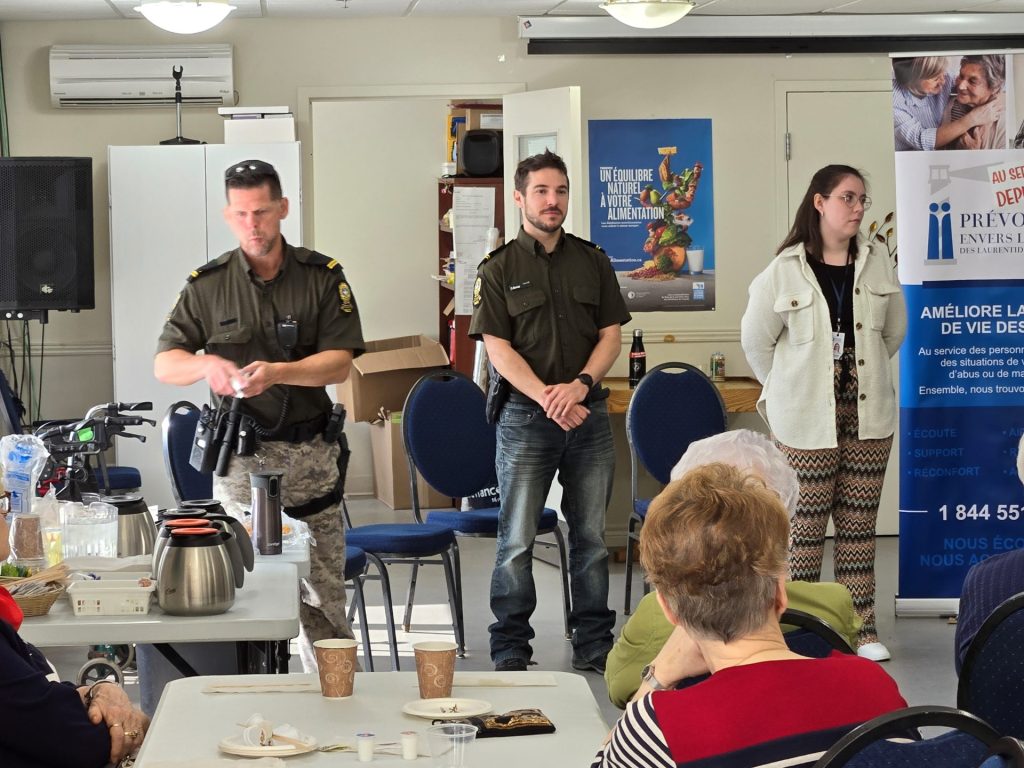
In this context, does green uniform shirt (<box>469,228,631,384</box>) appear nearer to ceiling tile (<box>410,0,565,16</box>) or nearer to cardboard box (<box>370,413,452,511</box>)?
ceiling tile (<box>410,0,565,16</box>)

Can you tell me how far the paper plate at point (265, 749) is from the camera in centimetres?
189

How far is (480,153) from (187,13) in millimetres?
2950

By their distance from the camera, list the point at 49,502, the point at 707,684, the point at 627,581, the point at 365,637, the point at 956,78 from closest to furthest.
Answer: the point at 707,684 < the point at 49,502 < the point at 365,637 < the point at 956,78 < the point at 627,581

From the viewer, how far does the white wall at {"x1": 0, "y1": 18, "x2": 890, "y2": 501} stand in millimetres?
7578

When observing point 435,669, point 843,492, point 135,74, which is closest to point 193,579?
point 435,669

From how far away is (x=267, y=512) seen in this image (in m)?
3.32

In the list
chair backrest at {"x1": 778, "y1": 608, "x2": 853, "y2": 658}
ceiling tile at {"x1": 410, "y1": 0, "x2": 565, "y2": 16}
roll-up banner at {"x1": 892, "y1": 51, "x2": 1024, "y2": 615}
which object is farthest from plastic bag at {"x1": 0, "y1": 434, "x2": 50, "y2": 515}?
ceiling tile at {"x1": 410, "y1": 0, "x2": 565, "y2": 16}

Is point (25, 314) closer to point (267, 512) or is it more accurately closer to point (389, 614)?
point (389, 614)

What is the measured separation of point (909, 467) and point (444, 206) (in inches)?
192

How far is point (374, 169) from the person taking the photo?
977cm

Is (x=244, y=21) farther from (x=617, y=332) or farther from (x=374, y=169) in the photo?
(x=617, y=332)

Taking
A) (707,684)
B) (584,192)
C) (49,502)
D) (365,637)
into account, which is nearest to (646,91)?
(584,192)

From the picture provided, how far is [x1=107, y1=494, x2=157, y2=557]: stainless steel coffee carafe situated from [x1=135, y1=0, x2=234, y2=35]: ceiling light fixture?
121 inches

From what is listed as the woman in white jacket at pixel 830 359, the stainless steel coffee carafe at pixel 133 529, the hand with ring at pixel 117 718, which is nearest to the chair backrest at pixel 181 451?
the stainless steel coffee carafe at pixel 133 529
